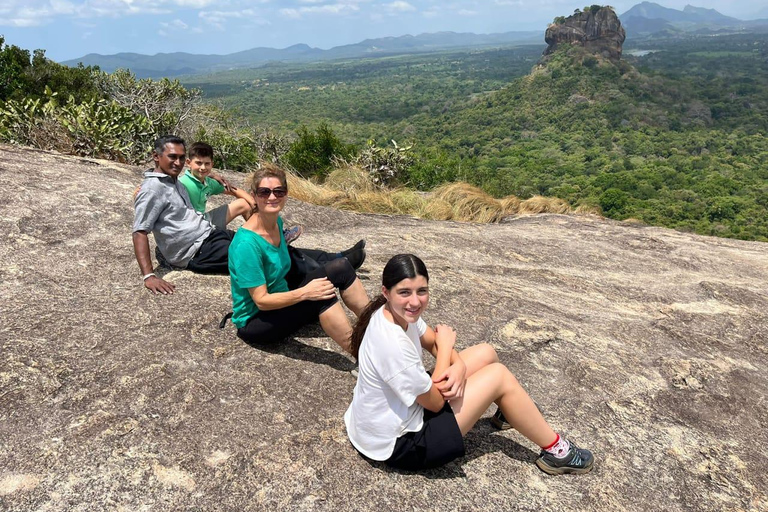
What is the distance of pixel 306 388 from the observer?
3.04 meters

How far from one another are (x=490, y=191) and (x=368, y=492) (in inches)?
390

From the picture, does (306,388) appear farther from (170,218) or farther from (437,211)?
(437,211)

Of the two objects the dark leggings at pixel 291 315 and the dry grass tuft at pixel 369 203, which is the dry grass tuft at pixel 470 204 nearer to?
the dry grass tuft at pixel 369 203

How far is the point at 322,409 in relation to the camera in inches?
114

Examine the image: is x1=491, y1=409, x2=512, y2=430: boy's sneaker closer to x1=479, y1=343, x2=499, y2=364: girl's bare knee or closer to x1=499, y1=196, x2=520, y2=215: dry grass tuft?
x1=479, y1=343, x2=499, y2=364: girl's bare knee

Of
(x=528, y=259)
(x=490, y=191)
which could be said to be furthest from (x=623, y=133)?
(x=528, y=259)

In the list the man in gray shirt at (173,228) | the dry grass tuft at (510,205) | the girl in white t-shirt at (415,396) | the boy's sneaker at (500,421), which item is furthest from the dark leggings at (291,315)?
the dry grass tuft at (510,205)

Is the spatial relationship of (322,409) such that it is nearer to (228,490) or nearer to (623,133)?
(228,490)

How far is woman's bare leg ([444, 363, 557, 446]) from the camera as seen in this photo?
2447 millimetres

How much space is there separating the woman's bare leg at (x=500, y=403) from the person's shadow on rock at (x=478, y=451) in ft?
0.73

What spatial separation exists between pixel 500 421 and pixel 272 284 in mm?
1644

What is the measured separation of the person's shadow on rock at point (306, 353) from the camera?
10.9 feet

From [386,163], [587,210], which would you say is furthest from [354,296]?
[386,163]

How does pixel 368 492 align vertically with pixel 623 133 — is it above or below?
above
